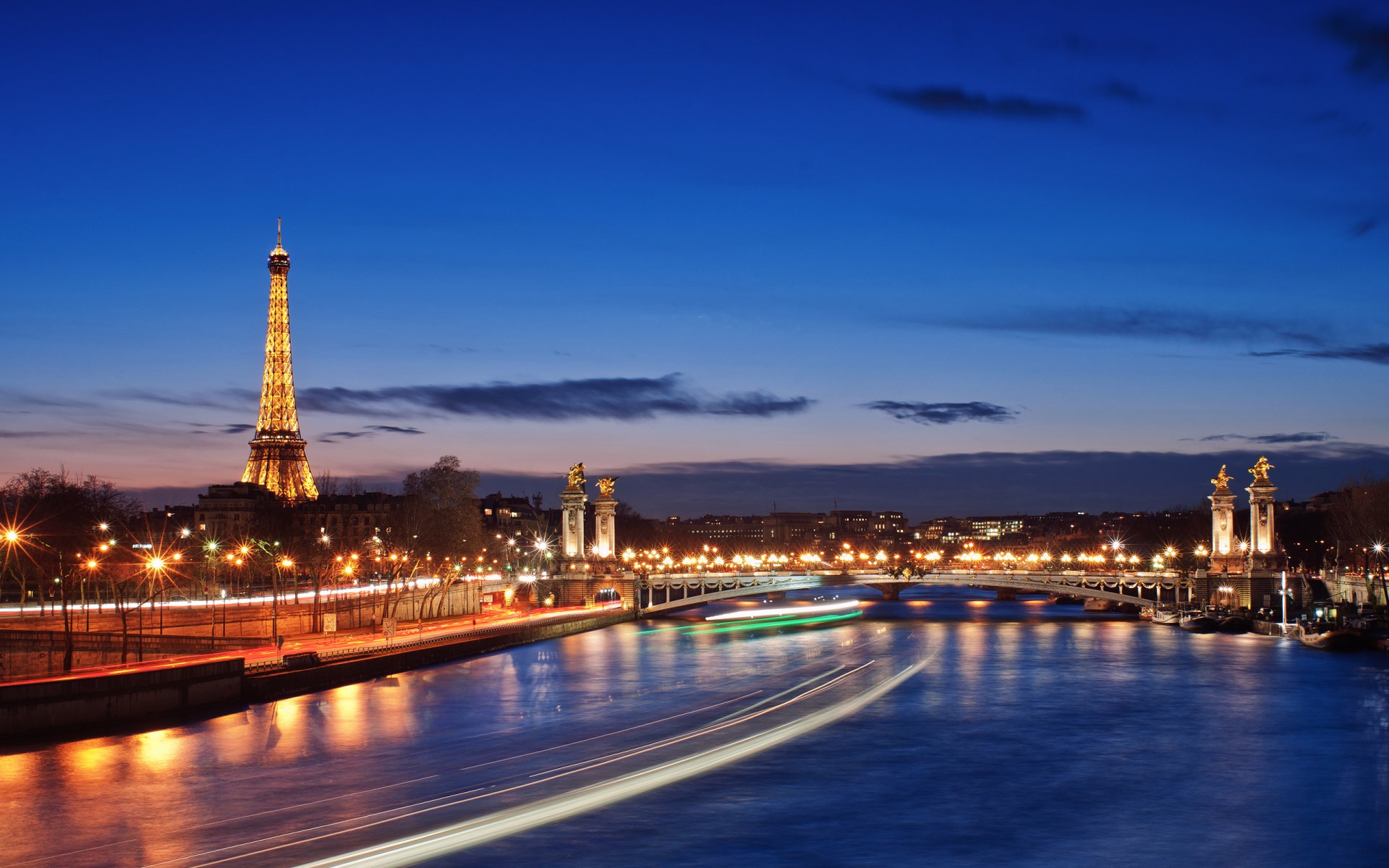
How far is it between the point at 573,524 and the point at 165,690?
4787cm

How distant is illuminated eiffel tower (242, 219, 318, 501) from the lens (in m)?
105

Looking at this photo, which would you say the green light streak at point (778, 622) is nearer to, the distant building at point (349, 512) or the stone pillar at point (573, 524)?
the stone pillar at point (573, 524)

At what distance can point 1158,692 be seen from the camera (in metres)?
41.0

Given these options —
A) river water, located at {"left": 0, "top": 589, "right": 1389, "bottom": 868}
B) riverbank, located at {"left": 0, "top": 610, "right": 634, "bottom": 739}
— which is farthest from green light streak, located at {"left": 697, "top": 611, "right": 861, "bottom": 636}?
riverbank, located at {"left": 0, "top": 610, "right": 634, "bottom": 739}

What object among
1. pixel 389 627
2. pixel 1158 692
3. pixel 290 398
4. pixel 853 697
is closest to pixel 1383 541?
pixel 1158 692

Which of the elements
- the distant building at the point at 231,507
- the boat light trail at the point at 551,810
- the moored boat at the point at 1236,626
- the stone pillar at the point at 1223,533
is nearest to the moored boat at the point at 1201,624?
the moored boat at the point at 1236,626

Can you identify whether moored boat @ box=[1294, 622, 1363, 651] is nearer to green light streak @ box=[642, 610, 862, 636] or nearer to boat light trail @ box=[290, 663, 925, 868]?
green light streak @ box=[642, 610, 862, 636]

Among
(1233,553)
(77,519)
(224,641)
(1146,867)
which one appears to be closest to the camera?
(1146,867)

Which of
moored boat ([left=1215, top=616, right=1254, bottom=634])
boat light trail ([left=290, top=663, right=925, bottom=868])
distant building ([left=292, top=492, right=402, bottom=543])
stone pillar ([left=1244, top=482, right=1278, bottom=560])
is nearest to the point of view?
boat light trail ([left=290, top=663, right=925, bottom=868])

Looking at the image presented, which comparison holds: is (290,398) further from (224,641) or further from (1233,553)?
(1233,553)

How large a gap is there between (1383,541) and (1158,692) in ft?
117

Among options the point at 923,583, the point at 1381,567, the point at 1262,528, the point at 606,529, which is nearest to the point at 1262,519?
the point at 1262,528

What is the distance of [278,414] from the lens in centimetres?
10694

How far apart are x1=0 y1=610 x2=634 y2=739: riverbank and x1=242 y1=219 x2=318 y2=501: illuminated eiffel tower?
208ft
